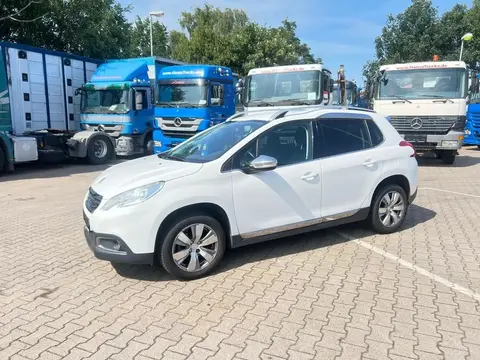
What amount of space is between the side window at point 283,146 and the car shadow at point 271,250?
1.11 metres

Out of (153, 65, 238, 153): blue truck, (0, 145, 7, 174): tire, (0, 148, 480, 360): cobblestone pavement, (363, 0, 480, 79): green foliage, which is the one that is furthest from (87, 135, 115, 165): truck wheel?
(363, 0, 480, 79): green foliage

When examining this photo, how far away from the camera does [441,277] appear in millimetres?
4242

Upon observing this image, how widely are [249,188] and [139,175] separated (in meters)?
1.13

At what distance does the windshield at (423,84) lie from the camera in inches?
448

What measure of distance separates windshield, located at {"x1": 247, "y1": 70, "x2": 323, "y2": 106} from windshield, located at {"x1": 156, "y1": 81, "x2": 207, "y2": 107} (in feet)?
6.38

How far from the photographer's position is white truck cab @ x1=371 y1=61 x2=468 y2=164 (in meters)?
11.4

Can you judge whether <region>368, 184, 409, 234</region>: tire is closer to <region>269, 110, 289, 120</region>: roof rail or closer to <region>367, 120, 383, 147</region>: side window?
<region>367, 120, 383, 147</region>: side window

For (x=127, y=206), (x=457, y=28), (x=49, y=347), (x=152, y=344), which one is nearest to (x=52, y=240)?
(x=127, y=206)

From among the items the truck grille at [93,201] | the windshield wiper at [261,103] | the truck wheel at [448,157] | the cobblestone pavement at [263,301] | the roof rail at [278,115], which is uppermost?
the windshield wiper at [261,103]

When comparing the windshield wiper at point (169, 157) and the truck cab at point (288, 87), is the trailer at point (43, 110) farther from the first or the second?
the windshield wiper at point (169, 157)

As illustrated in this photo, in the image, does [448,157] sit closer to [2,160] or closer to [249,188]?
[249,188]

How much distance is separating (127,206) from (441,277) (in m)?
3.22

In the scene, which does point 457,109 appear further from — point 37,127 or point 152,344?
point 37,127

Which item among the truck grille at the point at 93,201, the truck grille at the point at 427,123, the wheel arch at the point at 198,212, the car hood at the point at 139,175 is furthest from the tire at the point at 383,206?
the truck grille at the point at 427,123
